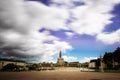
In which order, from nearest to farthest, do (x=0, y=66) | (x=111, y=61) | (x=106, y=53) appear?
1. (x=111, y=61)
2. (x=106, y=53)
3. (x=0, y=66)

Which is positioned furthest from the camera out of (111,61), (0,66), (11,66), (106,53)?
(0,66)

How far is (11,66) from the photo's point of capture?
12662cm

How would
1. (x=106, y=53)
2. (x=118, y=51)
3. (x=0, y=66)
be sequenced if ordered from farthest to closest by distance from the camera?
(x=0, y=66), (x=106, y=53), (x=118, y=51)

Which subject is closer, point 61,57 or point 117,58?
point 117,58

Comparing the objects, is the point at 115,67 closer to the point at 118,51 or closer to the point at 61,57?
the point at 118,51

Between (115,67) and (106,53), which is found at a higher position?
(106,53)

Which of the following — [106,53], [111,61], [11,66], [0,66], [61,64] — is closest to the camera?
[111,61]

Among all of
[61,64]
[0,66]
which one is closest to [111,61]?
[0,66]

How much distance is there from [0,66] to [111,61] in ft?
→ 276

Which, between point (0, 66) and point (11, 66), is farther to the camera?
point (0, 66)

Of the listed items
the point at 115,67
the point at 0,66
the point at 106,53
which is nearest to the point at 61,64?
the point at 0,66

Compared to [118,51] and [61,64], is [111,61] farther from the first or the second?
[61,64]

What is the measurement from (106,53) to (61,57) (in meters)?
97.8

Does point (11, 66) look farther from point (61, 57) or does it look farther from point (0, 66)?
point (61, 57)
